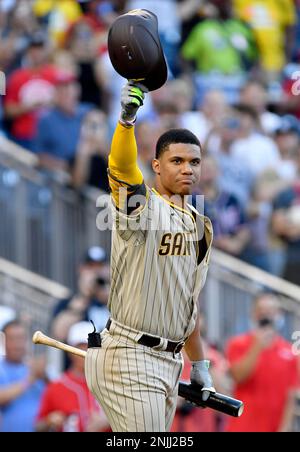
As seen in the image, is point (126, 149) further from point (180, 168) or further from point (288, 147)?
point (288, 147)

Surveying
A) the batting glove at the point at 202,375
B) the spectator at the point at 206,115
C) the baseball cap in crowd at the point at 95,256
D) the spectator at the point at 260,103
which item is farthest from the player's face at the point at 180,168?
the spectator at the point at 260,103

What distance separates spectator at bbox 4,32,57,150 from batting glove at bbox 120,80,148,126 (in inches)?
211

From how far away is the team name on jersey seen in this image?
555cm

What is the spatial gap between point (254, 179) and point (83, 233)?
5.55 feet

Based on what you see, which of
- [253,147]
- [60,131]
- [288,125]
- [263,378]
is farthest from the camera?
[288,125]

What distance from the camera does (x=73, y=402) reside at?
8727mm

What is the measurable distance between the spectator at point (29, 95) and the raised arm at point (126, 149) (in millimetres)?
5250

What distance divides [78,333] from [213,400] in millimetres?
2903

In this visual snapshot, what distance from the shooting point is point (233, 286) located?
9984 mm

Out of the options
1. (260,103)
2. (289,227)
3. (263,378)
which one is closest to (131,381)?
(263,378)

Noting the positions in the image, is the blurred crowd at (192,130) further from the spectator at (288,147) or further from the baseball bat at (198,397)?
the baseball bat at (198,397)

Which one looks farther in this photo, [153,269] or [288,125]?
[288,125]

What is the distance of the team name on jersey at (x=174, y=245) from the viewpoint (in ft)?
18.2

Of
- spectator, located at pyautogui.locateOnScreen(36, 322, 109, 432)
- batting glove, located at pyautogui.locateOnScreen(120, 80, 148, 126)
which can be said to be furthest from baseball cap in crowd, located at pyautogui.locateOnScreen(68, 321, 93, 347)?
batting glove, located at pyautogui.locateOnScreen(120, 80, 148, 126)
